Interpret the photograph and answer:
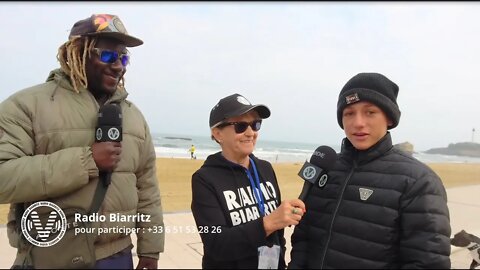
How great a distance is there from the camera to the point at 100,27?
2.11 m

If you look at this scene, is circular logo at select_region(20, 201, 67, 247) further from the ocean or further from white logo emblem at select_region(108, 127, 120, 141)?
the ocean

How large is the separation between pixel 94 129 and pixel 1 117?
46cm

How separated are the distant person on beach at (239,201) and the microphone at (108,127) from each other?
1.76 feet

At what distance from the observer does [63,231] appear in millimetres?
1905

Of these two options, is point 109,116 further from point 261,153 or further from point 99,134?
point 261,153

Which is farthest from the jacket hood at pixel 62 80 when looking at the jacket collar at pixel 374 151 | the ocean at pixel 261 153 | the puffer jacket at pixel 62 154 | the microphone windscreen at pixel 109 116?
the ocean at pixel 261 153

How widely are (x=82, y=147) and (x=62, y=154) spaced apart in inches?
4.2

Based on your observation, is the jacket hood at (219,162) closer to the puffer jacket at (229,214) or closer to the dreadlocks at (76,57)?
the puffer jacket at (229,214)

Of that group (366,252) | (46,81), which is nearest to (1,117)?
(46,81)

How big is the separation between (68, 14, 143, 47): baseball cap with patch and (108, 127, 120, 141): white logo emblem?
1.98 feet

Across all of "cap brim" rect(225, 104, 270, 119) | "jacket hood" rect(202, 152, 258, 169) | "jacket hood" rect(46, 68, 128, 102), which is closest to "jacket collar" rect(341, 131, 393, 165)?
"cap brim" rect(225, 104, 270, 119)

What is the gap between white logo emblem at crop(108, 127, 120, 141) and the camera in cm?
195

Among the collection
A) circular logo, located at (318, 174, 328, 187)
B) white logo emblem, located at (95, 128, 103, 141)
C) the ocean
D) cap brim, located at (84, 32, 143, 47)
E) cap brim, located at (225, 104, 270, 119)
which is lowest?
the ocean

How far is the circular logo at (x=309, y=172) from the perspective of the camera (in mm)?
2053
